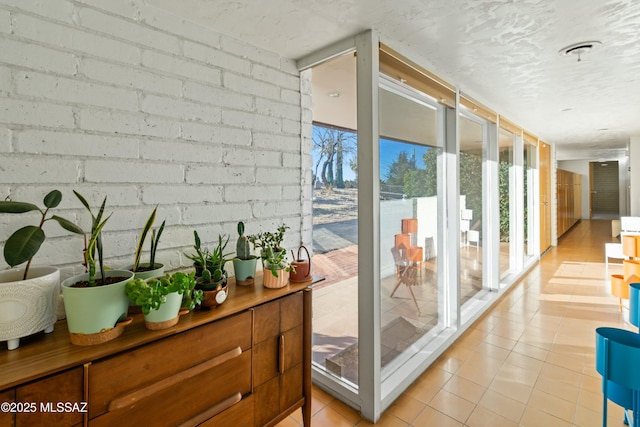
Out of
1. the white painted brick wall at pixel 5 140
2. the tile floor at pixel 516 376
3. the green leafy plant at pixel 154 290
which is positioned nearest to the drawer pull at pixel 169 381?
the green leafy plant at pixel 154 290

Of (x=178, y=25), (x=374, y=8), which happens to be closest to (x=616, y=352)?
(x=374, y=8)

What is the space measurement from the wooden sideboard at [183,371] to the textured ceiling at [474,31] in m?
1.31

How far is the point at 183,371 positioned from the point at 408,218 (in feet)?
5.76

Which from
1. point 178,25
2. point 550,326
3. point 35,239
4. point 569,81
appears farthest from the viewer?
point 550,326

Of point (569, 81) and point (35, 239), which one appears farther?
point (569, 81)

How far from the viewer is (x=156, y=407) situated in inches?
41.9

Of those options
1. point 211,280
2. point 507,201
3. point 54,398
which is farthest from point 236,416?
point 507,201

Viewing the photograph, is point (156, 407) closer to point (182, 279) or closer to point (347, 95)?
point (182, 279)

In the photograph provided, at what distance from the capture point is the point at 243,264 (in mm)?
1528

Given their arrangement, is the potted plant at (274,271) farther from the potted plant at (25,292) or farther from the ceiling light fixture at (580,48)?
the ceiling light fixture at (580,48)

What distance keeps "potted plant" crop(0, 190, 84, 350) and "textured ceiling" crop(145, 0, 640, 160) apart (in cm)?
110

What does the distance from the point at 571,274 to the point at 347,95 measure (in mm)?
4380

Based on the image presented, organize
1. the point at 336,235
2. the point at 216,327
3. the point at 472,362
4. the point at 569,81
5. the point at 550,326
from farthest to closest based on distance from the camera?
1. the point at 550,326
2. the point at 569,81
3. the point at 336,235
4. the point at 472,362
5. the point at 216,327

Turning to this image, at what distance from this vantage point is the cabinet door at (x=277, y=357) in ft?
4.56
